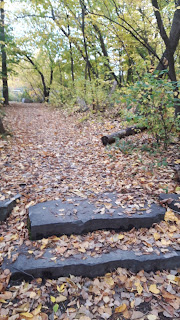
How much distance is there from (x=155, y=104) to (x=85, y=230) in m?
2.90

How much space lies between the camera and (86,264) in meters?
2.44

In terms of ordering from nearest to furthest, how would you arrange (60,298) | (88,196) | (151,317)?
(151,317) < (60,298) < (88,196)

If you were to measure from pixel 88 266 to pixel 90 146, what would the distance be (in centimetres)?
413

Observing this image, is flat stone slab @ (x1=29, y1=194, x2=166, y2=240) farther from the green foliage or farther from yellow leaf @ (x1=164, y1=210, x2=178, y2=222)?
the green foliage

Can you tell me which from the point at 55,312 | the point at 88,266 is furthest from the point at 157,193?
the point at 55,312

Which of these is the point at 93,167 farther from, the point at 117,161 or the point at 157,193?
the point at 157,193

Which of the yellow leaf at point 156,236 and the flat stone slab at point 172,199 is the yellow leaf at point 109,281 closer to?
the yellow leaf at point 156,236

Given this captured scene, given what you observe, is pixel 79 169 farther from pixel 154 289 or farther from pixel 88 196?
pixel 154 289

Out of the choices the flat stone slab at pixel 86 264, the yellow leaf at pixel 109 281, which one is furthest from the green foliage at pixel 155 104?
the yellow leaf at pixel 109 281

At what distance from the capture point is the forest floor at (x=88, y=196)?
214 centimetres

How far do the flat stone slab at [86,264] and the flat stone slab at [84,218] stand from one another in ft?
1.17

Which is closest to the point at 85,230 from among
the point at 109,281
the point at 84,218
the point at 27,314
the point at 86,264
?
the point at 84,218

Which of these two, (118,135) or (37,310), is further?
(118,135)

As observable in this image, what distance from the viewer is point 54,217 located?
297 cm
